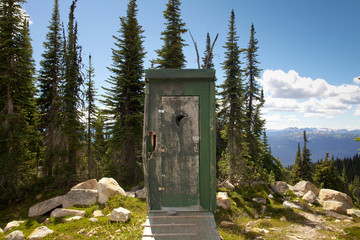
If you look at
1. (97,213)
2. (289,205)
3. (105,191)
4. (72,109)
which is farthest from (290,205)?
(72,109)

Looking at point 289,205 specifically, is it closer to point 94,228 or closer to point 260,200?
point 260,200

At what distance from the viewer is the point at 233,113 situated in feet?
48.7

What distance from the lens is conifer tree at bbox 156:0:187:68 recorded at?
15.2 meters

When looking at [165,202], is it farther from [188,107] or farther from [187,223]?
[188,107]

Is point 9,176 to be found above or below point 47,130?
below

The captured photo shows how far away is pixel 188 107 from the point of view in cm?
466

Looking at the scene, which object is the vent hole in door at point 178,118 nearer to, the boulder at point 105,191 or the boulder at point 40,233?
the boulder at point 40,233

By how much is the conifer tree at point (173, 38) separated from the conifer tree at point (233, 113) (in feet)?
12.2

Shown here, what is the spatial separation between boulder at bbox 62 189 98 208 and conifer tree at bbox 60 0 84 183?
15.3 ft

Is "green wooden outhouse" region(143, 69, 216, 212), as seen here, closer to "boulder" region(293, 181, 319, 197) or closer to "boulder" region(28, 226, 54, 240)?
"boulder" region(28, 226, 54, 240)

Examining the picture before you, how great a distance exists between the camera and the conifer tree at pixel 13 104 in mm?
11898

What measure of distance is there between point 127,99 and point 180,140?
12313 millimetres

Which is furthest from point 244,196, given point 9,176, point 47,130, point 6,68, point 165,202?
point 6,68

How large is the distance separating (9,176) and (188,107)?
13.6 meters
